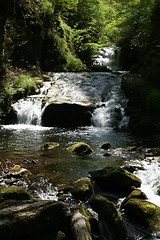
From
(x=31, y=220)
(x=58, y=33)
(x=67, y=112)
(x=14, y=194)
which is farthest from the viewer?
(x=58, y=33)

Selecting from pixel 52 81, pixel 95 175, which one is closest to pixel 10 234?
pixel 95 175

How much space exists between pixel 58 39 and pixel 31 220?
60.7ft

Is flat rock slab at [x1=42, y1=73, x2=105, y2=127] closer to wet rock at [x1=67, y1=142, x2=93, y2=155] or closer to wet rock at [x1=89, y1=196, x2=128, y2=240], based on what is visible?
wet rock at [x1=67, y1=142, x2=93, y2=155]

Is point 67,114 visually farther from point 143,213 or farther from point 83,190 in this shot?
point 143,213

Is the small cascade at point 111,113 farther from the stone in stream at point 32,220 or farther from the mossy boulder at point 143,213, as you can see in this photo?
the stone in stream at point 32,220

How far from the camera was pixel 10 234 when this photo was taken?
3.61 m

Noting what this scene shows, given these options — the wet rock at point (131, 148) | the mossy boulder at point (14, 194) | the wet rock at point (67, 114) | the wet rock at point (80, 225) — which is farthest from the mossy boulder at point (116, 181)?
the wet rock at point (67, 114)

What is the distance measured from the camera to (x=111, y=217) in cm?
452

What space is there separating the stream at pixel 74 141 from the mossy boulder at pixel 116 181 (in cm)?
35

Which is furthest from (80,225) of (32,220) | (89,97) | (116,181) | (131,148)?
(89,97)

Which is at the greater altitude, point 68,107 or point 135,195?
point 68,107

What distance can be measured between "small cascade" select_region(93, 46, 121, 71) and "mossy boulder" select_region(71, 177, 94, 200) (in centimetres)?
1915

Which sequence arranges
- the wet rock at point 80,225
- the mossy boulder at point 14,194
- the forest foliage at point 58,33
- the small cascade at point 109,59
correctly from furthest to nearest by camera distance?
the small cascade at point 109,59 < the forest foliage at point 58,33 < the mossy boulder at point 14,194 < the wet rock at point 80,225

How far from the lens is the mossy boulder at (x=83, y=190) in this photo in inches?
213
